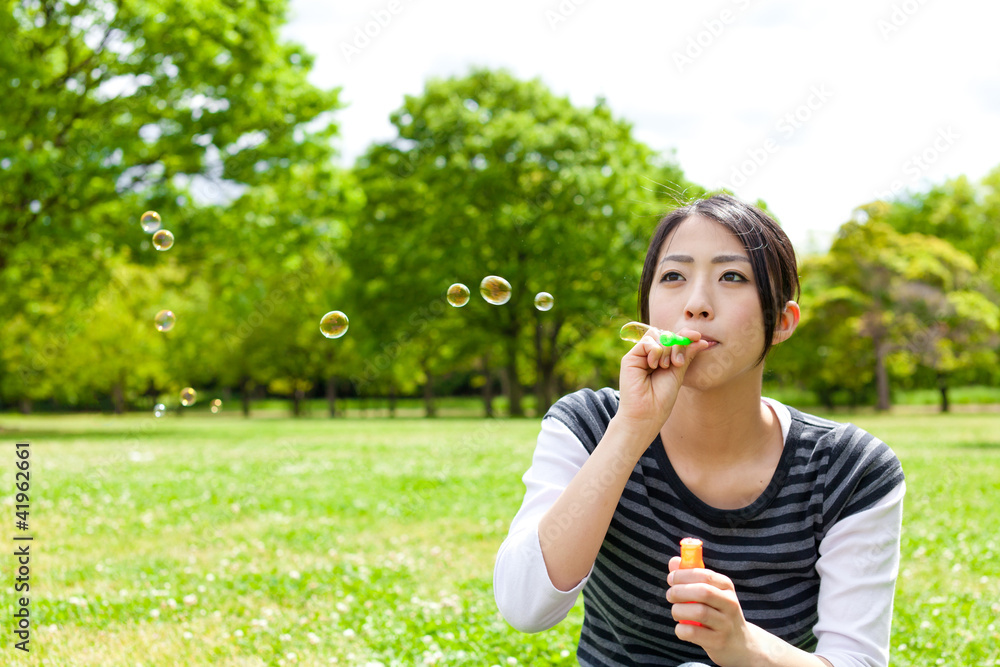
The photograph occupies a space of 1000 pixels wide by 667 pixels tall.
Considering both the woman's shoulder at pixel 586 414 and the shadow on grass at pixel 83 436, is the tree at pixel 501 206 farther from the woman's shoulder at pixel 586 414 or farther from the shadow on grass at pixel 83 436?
the woman's shoulder at pixel 586 414

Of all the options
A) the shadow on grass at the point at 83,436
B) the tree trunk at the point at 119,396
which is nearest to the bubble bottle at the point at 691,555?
the shadow on grass at the point at 83,436

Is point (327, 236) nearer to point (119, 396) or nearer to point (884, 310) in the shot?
point (884, 310)

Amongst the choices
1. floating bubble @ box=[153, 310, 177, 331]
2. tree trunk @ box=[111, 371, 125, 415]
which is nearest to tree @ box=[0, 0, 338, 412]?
floating bubble @ box=[153, 310, 177, 331]

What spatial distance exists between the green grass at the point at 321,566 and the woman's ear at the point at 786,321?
2.68m

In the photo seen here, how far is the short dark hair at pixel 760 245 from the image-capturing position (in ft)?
7.13

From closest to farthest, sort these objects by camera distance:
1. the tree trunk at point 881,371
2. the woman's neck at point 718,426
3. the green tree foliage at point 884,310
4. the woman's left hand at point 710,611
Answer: the woman's left hand at point 710,611
the woman's neck at point 718,426
the green tree foliage at point 884,310
the tree trunk at point 881,371

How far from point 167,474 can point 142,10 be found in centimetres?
1263

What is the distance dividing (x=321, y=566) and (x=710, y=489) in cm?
483

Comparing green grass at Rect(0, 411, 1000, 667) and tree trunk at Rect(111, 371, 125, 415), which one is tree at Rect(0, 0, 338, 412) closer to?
green grass at Rect(0, 411, 1000, 667)

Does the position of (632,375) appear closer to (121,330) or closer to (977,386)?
(121,330)

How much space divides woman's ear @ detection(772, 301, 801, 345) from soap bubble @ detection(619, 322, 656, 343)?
0.37m

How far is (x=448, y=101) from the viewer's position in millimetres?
31391

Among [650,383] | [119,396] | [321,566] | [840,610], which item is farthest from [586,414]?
[119,396]

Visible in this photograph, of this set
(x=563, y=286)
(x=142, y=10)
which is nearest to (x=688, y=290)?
(x=142, y=10)
